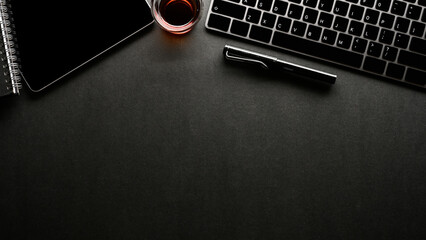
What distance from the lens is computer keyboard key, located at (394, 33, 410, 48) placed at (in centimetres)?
72

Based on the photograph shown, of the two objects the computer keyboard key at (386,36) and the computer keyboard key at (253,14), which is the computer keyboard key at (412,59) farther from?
the computer keyboard key at (253,14)

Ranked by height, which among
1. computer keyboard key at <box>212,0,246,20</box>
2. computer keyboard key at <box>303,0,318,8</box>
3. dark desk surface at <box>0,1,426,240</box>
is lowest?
dark desk surface at <box>0,1,426,240</box>

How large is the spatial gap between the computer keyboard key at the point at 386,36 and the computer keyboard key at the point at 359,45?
1.2 inches

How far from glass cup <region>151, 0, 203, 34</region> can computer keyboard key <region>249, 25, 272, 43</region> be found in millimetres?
111

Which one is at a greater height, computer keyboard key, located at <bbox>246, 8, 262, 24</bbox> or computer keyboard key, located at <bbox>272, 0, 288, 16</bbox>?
computer keyboard key, located at <bbox>272, 0, 288, 16</bbox>

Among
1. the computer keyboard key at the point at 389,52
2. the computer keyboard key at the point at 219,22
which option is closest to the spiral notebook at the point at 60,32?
the computer keyboard key at the point at 219,22

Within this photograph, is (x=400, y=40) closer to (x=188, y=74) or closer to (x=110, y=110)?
(x=188, y=74)

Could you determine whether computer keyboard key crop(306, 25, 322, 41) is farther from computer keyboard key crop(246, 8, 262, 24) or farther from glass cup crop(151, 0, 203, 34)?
glass cup crop(151, 0, 203, 34)

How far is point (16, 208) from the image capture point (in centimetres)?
71

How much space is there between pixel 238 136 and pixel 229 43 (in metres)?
0.18

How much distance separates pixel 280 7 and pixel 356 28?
0.15 meters

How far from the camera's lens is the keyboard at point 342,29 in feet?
2.33

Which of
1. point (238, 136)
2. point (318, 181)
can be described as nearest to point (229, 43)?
point (238, 136)

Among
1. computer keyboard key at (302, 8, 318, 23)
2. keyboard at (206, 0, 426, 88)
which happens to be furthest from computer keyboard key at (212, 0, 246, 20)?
computer keyboard key at (302, 8, 318, 23)
